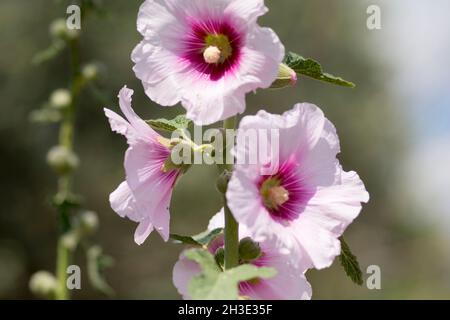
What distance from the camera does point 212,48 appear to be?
4.81 ft

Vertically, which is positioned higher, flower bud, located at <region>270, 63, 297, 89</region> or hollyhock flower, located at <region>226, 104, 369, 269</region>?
flower bud, located at <region>270, 63, 297, 89</region>

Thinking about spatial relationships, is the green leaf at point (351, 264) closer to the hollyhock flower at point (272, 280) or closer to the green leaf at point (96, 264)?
the hollyhock flower at point (272, 280)

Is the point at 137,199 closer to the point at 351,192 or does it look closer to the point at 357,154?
the point at 351,192

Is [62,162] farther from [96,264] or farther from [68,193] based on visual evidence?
[96,264]

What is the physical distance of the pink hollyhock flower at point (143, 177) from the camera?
1.44 metres

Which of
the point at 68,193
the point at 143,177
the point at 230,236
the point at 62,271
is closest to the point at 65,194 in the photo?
the point at 68,193

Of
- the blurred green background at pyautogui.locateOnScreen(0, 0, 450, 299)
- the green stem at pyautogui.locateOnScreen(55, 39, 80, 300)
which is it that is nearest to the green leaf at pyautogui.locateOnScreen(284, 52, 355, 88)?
the green stem at pyautogui.locateOnScreen(55, 39, 80, 300)

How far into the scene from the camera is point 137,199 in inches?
58.1

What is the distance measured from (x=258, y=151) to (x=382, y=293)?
12.6 m

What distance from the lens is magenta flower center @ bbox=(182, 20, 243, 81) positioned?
1436mm

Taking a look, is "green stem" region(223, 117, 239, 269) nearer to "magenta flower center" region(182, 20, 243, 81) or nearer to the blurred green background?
"magenta flower center" region(182, 20, 243, 81)

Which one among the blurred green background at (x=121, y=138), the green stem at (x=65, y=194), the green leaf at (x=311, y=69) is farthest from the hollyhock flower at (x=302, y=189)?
the blurred green background at (x=121, y=138)

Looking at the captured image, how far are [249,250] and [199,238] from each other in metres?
0.15

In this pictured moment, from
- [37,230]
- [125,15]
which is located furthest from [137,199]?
[37,230]
